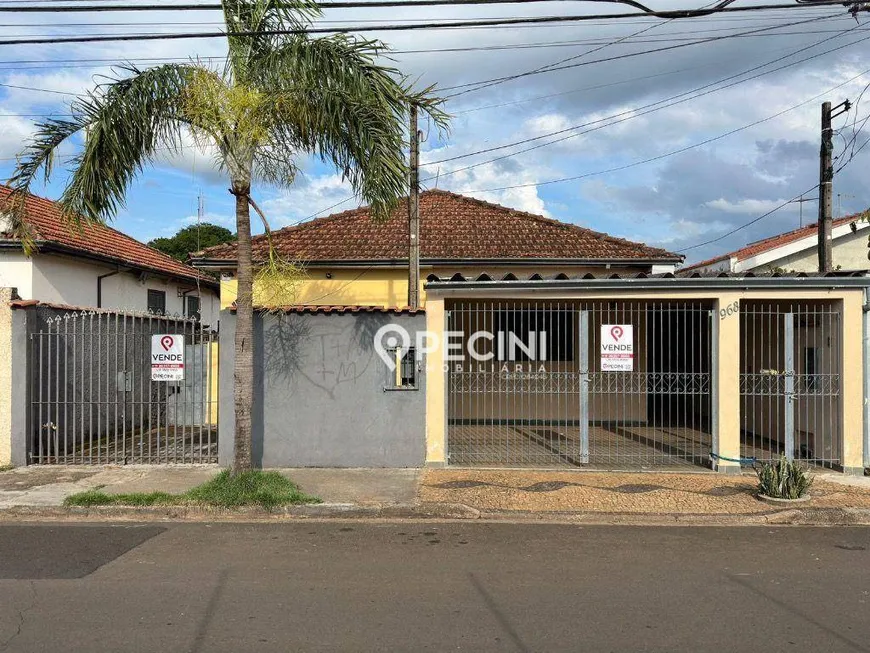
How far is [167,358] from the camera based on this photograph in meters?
10.2

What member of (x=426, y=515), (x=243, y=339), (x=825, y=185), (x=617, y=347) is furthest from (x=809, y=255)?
(x=243, y=339)

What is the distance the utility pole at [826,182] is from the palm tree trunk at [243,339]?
34.5ft

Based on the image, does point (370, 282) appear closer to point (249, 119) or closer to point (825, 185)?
point (249, 119)

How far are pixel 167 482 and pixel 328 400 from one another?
7.83 ft

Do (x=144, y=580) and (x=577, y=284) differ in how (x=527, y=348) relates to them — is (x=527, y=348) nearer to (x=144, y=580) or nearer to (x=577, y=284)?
(x=577, y=284)

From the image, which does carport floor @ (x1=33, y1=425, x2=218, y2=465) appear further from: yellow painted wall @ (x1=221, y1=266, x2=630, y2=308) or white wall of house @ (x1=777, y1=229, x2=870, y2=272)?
white wall of house @ (x1=777, y1=229, x2=870, y2=272)

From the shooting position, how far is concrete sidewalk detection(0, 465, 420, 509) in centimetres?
821

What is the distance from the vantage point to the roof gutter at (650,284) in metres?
9.61

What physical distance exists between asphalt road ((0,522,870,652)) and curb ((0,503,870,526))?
0.89 feet

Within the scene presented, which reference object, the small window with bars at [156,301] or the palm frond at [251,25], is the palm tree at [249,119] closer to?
the palm frond at [251,25]

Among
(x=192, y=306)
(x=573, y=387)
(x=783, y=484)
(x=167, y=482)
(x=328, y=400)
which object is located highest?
(x=192, y=306)

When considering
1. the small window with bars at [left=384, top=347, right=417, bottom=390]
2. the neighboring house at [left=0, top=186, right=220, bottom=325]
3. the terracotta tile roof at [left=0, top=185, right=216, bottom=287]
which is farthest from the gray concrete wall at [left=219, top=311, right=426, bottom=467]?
the terracotta tile roof at [left=0, top=185, right=216, bottom=287]

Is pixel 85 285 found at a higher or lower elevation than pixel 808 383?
higher

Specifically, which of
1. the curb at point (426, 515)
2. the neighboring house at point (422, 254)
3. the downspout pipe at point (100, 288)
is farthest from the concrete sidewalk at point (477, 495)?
the downspout pipe at point (100, 288)
